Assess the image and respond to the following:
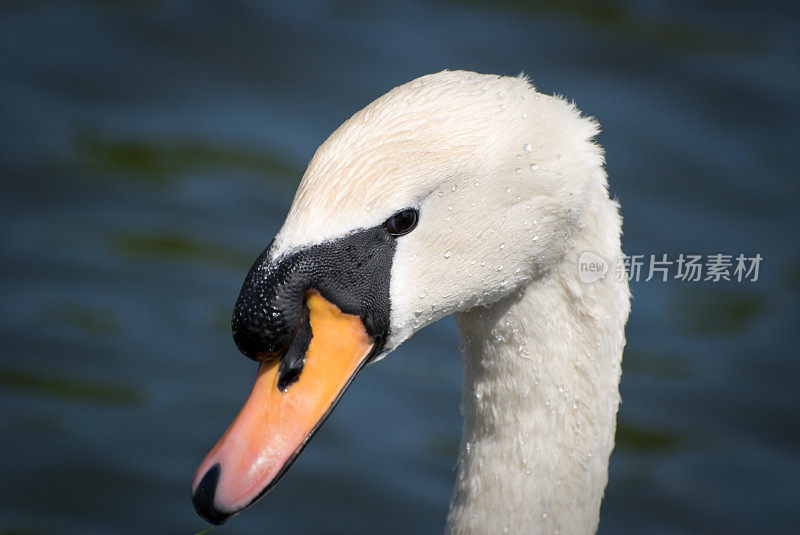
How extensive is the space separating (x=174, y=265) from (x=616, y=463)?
2741 mm

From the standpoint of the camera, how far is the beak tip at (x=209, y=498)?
2455mm

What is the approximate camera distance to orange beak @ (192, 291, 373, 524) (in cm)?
245

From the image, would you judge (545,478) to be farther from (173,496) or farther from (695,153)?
(695,153)

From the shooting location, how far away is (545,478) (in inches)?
119

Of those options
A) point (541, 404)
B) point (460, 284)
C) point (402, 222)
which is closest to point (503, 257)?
point (460, 284)

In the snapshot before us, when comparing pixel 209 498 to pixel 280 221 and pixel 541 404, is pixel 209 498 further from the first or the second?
pixel 280 221

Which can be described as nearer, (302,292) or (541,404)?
(302,292)

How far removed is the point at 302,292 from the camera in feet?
8.04

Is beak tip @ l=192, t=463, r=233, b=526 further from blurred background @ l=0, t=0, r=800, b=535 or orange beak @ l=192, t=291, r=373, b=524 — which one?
blurred background @ l=0, t=0, r=800, b=535

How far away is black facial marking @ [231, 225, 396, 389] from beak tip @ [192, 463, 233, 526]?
0.86 feet

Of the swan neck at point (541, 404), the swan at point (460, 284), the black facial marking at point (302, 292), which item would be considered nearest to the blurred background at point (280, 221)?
the swan neck at point (541, 404)

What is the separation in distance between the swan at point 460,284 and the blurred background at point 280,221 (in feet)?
7.19

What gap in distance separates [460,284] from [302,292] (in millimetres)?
437

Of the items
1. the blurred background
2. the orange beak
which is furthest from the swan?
the blurred background
